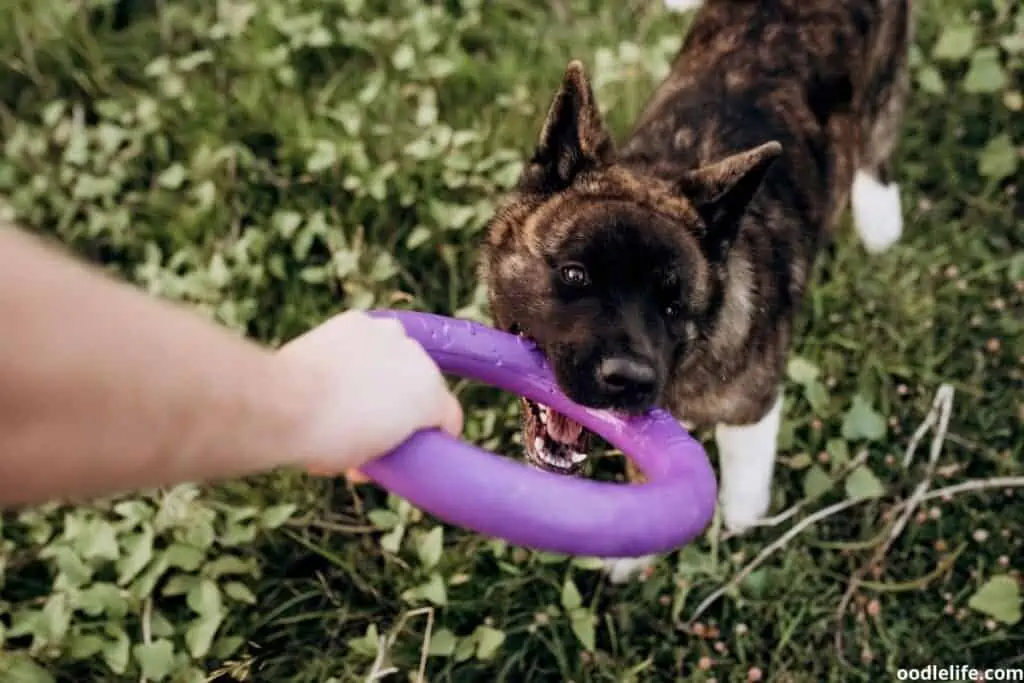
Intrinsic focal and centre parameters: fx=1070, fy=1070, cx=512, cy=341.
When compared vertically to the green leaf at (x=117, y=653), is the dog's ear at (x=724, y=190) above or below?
above

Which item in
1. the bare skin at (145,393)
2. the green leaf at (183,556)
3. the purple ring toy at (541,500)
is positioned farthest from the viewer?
the green leaf at (183,556)

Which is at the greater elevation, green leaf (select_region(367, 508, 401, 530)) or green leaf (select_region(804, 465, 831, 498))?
green leaf (select_region(367, 508, 401, 530))

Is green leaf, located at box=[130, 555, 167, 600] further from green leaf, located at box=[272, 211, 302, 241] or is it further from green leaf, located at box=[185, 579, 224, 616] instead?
green leaf, located at box=[272, 211, 302, 241]

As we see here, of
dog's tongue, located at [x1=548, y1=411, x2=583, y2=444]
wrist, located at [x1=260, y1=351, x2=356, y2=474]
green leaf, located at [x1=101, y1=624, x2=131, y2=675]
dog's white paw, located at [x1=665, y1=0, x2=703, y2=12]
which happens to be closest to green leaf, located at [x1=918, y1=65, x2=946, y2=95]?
dog's white paw, located at [x1=665, y1=0, x2=703, y2=12]

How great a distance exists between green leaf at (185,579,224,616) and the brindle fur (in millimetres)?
1061

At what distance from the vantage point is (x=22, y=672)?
266 centimetres

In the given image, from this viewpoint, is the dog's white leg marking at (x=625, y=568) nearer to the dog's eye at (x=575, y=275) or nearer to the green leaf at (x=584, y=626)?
the green leaf at (x=584, y=626)

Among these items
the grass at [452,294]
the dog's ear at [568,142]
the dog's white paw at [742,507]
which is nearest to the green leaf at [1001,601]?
the grass at [452,294]

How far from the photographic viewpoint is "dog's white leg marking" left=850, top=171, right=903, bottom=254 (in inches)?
155

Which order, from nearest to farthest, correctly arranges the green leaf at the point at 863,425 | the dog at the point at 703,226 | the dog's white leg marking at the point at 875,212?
the dog at the point at 703,226, the green leaf at the point at 863,425, the dog's white leg marking at the point at 875,212

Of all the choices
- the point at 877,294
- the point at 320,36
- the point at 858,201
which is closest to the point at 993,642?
the point at 877,294

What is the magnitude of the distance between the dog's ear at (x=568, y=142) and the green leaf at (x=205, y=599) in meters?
1.39

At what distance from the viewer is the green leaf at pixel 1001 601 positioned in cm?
300

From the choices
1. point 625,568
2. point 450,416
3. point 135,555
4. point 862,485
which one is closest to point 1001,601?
point 862,485
